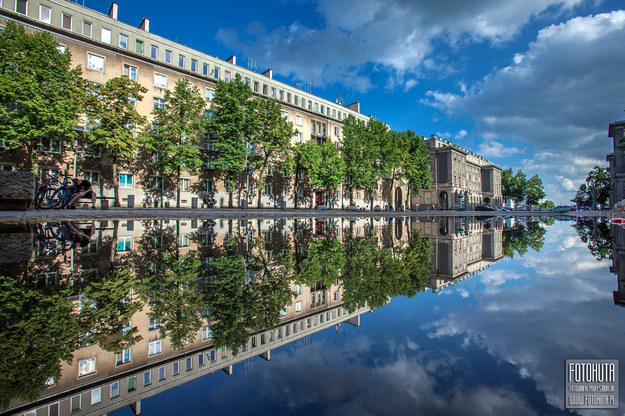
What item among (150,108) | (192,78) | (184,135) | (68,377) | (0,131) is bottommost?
(68,377)

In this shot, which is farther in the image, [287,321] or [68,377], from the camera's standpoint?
[287,321]

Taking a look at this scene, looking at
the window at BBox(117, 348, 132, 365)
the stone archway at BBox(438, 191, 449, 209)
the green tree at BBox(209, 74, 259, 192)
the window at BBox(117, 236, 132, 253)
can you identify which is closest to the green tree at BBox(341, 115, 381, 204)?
the green tree at BBox(209, 74, 259, 192)

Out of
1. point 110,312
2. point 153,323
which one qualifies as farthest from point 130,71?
point 153,323

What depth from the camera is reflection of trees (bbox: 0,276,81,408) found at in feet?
8.32

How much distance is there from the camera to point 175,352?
116 inches

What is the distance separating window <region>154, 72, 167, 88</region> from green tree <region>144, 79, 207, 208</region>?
444cm

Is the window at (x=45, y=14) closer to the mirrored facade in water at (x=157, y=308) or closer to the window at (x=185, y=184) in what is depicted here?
the window at (x=185, y=184)

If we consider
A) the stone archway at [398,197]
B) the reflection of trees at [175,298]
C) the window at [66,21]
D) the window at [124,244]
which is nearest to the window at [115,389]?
the reflection of trees at [175,298]

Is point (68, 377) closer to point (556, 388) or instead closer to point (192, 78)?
point (556, 388)

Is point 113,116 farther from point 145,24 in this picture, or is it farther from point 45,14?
point 145,24

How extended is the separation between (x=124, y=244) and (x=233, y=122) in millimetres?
31417

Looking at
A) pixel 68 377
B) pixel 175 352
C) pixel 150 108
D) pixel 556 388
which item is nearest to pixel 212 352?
pixel 175 352

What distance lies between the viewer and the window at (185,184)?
135 ft

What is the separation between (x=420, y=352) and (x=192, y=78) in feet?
155
